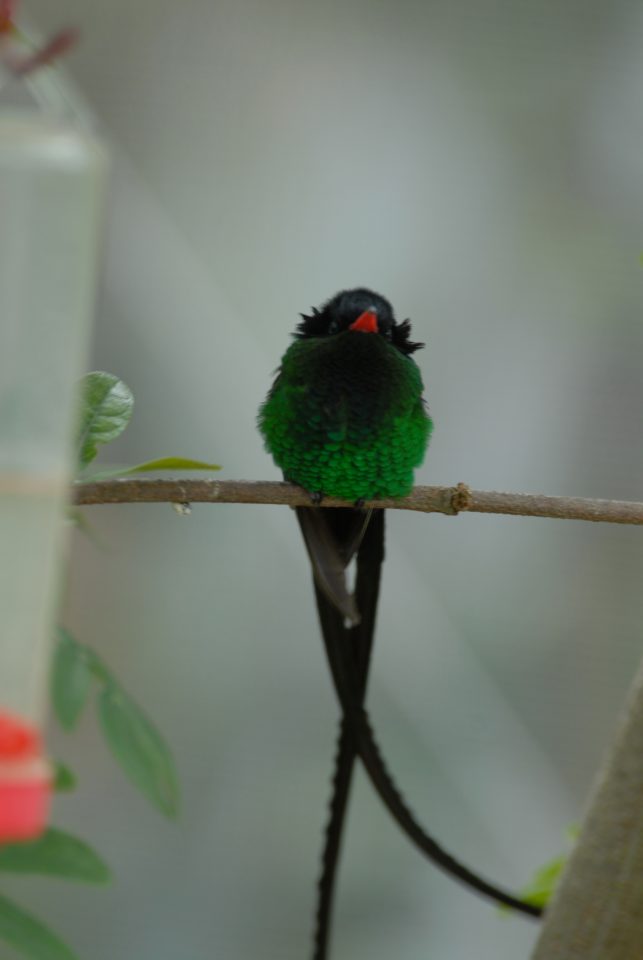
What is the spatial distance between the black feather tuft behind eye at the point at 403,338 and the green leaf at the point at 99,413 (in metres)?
0.82

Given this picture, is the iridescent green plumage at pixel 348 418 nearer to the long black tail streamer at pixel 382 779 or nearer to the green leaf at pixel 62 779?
the long black tail streamer at pixel 382 779

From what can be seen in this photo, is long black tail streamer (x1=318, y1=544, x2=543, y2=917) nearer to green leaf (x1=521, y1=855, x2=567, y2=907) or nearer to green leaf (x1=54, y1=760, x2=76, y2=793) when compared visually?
green leaf (x1=521, y1=855, x2=567, y2=907)

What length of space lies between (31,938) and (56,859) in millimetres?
59

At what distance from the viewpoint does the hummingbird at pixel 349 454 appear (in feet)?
5.56

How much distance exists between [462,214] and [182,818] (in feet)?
5.82

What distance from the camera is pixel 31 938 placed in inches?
32.9

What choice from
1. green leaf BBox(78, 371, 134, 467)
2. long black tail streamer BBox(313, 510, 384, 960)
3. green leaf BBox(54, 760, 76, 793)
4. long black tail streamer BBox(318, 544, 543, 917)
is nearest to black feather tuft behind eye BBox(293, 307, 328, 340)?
long black tail streamer BBox(313, 510, 384, 960)

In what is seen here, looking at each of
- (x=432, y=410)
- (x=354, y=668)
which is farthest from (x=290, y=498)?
(x=432, y=410)

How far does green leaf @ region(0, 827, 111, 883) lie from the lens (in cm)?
86

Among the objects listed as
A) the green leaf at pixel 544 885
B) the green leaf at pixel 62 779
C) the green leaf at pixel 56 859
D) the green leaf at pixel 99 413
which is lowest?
the green leaf at pixel 544 885

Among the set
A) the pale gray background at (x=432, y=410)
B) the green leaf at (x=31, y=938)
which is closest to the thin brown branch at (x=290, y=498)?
the green leaf at (x=31, y=938)

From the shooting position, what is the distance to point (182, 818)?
2988mm

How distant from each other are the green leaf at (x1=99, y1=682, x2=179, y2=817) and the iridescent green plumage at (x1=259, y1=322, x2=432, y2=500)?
30.0 inches

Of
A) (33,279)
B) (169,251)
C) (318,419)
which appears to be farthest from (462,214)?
(33,279)
